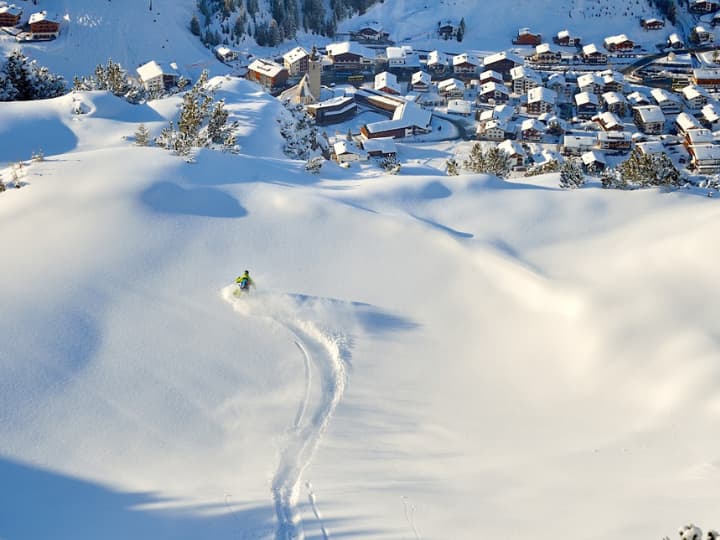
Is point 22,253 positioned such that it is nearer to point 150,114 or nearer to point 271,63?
point 150,114

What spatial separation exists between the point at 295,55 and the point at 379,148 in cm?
2152

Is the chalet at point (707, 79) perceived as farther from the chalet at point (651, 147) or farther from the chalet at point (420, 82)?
the chalet at point (420, 82)

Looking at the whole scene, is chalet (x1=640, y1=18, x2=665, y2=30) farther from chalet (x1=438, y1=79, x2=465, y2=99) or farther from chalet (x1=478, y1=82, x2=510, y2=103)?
chalet (x1=438, y1=79, x2=465, y2=99)

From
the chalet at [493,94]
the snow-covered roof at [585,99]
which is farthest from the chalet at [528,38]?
the snow-covered roof at [585,99]

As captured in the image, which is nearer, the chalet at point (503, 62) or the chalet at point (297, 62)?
the chalet at point (503, 62)

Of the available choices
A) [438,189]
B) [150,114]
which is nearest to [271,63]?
[150,114]

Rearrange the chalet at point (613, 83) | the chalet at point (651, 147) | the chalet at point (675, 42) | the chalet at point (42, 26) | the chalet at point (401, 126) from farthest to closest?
the chalet at point (675, 42)
the chalet at point (42, 26)
the chalet at point (613, 83)
the chalet at point (401, 126)
the chalet at point (651, 147)

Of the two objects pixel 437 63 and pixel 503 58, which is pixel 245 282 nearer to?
pixel 503 58

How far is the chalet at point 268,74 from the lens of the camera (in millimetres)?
56000

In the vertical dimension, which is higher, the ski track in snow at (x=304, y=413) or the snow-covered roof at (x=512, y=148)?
the ski track in snow at (x=304, y=413)

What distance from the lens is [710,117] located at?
47750 millimetres

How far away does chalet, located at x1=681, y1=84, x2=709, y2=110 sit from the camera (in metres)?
51.0

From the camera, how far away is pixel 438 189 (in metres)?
19.5

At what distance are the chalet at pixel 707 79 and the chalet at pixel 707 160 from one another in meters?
15.9
